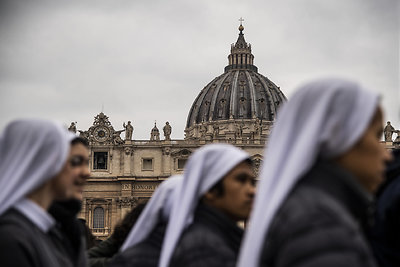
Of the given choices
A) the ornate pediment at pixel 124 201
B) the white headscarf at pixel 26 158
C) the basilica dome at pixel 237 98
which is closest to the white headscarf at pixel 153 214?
the white headscarf at pixel 26 158

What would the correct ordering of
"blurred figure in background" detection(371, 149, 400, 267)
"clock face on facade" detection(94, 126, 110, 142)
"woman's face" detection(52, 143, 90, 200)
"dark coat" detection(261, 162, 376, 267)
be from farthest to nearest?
"clock face on facade" detection(94, 126, 110, 142) → "woman's face" detection(52, 143, 90, 200) → "blurred figure in background" detection(371, 149, 400, 267) → "dark coat" detection(261, 162, 376, 267)

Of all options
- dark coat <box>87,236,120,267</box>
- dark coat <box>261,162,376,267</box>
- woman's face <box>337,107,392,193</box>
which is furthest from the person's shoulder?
dark coat <box>87,236,120,267</box>

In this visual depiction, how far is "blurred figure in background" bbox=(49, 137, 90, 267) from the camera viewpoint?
456 cm

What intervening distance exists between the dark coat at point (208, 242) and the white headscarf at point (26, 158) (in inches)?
35.9

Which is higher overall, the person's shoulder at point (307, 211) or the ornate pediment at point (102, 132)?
the ornate pediment at point (102, 132)

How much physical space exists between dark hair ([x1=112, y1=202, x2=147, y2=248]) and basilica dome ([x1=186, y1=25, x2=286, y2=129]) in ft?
263

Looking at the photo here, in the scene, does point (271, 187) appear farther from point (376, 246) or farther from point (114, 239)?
point (114, 239)

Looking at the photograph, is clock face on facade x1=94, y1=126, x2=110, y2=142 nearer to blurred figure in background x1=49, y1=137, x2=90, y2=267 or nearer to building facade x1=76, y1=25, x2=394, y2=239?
building facade x1=76, y1=25, x2=394, y2=239

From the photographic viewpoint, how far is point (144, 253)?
5547 mm

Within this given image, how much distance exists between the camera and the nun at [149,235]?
553cm

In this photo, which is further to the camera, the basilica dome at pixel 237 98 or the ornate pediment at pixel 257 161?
the basilica dome at pixel 237 98

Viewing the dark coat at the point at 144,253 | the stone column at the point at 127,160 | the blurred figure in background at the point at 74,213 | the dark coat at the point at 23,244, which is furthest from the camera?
the stone column at the point at 127,160

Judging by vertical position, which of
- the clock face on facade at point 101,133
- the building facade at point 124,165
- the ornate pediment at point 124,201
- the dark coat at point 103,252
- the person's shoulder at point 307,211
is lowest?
the dark coat at point 103,252

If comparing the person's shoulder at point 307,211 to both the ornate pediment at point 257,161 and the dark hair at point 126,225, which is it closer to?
the dark hair at point 126,225
